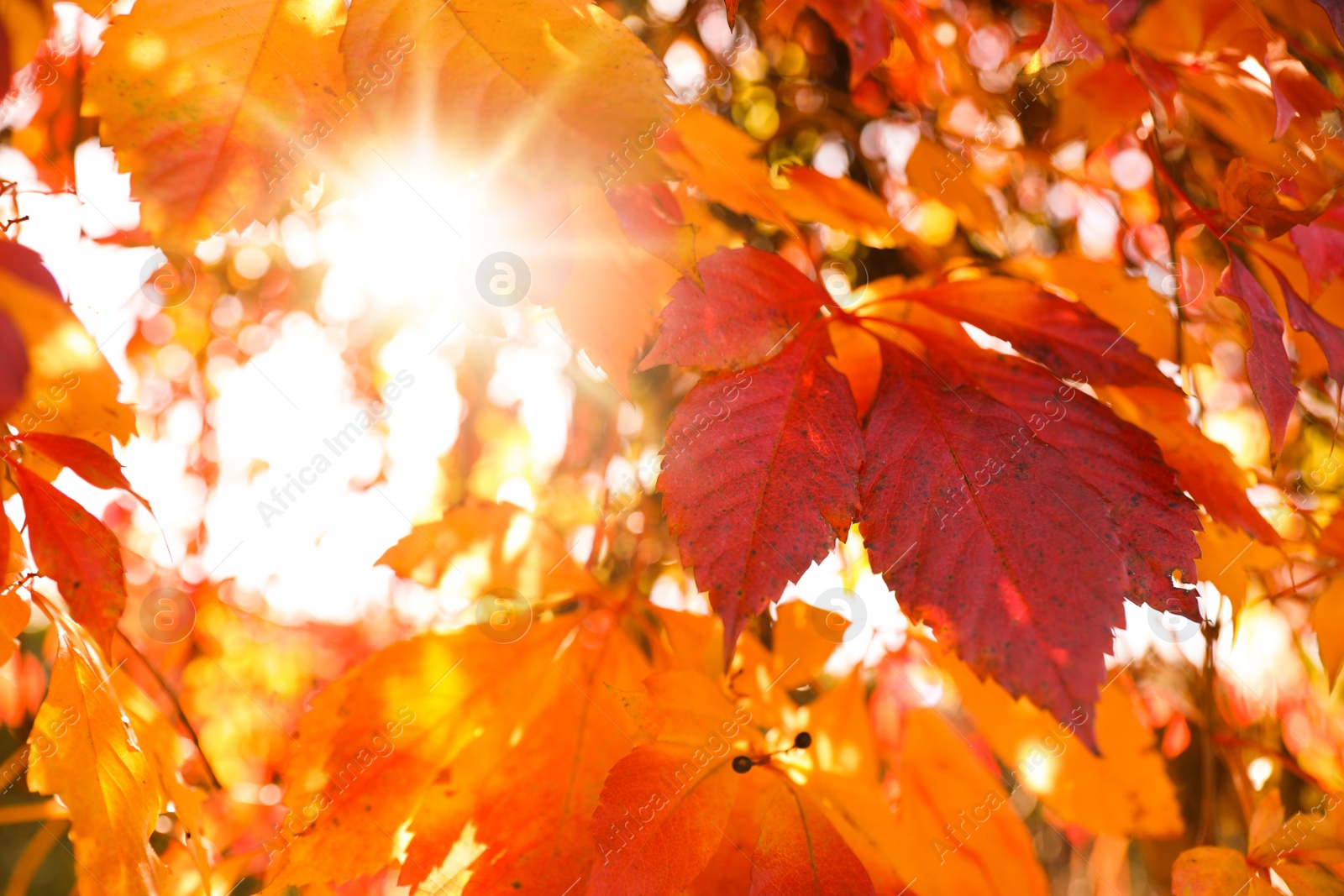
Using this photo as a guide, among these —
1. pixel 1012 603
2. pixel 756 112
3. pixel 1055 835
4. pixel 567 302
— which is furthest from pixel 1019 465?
pixel 1055 835

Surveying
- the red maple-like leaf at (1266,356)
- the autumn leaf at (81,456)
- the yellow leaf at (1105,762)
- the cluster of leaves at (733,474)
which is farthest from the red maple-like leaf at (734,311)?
the yellow leaf at (1105,762)

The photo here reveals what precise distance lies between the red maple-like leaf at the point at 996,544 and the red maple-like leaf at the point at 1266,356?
0.12 meters

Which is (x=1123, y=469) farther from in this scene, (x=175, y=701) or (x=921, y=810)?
(x=175, y=701)

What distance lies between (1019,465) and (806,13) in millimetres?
1037

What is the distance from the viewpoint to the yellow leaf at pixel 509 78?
0.40m

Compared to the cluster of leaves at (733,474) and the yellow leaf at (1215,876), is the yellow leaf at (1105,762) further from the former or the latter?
the yellow leaf at (1215,876)

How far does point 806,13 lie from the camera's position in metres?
1.27

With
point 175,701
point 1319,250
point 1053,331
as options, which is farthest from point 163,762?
point 1319,250

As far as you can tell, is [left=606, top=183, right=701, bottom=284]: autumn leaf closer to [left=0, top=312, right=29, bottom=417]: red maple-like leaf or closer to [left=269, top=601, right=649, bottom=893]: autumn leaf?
[left=0, top=312, right=29, bottom=417]: red maple-like leaf

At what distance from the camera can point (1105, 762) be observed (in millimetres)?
849

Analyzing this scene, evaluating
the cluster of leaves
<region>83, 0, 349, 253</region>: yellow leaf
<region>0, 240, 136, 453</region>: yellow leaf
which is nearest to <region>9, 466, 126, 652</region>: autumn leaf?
the cluster of leaves

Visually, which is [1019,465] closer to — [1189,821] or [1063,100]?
[1063,100]

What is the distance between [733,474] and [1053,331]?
27 centimetres

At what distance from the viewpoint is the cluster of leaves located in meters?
0.43
